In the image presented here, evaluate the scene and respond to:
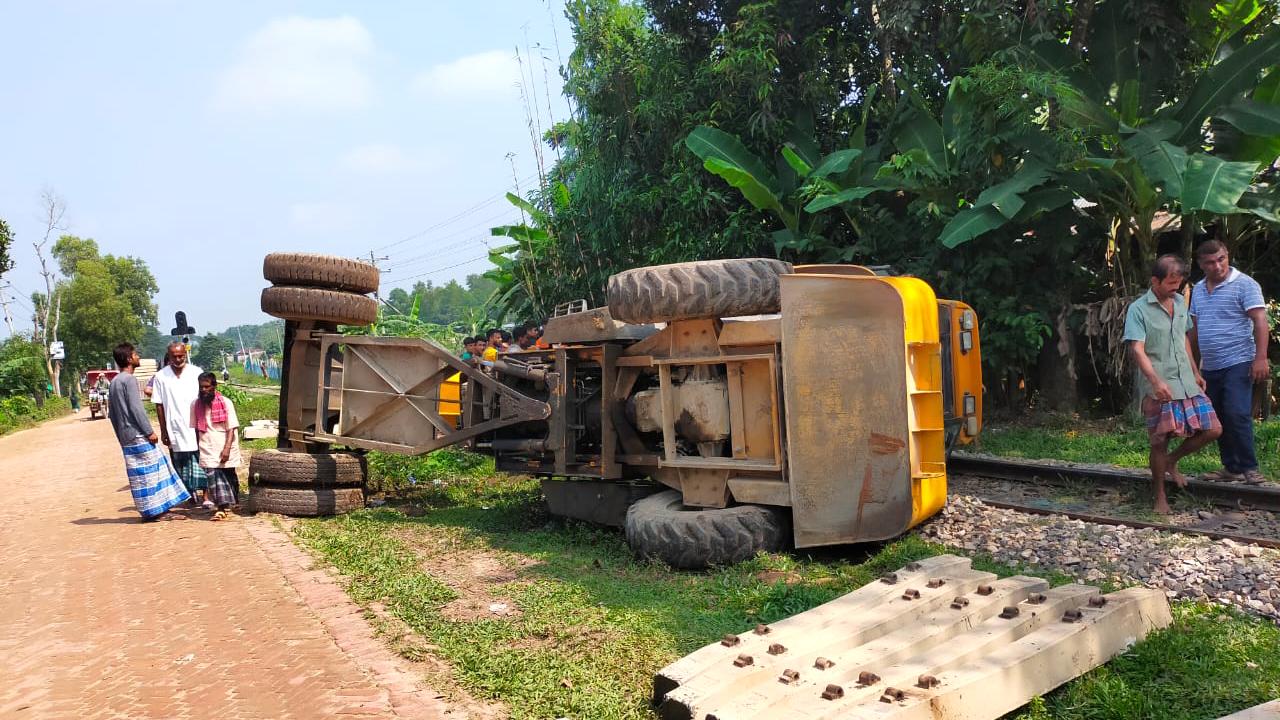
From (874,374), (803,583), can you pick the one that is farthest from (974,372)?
(803,583)

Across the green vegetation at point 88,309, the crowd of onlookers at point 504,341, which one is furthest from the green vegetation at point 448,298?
the crowd of onlookers at point 504,341

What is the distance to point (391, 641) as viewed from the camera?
15.5 feet

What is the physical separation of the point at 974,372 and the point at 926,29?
793cm

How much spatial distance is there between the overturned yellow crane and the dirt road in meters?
2.05

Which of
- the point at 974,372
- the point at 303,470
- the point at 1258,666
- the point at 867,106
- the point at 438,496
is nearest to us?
the point at 1258,666

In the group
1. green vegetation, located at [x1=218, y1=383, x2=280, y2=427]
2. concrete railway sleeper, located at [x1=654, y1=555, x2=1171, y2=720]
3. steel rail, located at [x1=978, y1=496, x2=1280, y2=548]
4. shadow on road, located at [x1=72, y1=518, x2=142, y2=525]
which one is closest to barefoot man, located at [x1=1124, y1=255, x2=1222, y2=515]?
steel rail, located at [x1=978, y1=496, x2=1280, y2=548]

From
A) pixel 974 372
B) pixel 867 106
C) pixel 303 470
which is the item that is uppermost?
pixel 867 106

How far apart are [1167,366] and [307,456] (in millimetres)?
7381

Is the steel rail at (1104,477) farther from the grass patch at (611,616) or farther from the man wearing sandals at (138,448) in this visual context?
the man wearing sandals at (138,448)

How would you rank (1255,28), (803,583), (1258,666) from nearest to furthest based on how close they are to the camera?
(1258,666)
(803,583)
(1255,28)

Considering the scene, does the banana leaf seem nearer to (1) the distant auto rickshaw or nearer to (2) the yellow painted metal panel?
(2) the yellow painted metal panel

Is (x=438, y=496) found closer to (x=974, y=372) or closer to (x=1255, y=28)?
(x=974, y=372)

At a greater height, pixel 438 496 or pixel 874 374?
pixel 874 374

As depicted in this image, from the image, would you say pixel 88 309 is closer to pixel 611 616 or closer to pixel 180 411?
pixel 180 411
